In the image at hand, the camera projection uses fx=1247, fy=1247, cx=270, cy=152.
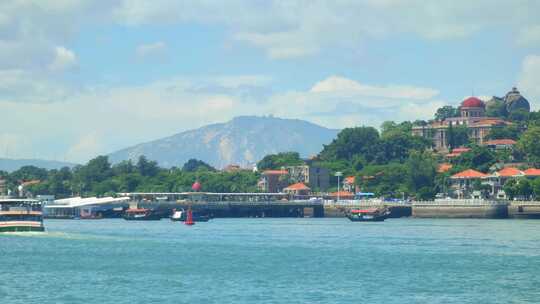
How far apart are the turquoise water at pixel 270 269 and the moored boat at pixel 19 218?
1156 mm

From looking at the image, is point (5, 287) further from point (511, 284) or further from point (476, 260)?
point (476, 260)

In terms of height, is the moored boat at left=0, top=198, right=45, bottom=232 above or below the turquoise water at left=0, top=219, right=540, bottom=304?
above

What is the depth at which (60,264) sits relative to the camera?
333 feet

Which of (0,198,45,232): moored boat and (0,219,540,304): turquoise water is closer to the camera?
(0,219,540,304): turquoise water

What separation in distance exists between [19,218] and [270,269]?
54391 mm

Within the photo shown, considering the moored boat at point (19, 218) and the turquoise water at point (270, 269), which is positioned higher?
the moored boat at point (19, 218)

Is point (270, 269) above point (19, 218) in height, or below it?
below

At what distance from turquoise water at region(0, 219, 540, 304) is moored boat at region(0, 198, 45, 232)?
1156 mm

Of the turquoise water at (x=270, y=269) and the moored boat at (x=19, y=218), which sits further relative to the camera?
the moored boat at (x=19, y=218)

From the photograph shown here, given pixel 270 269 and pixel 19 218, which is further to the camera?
pixel 19 218

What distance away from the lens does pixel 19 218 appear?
5655 inches

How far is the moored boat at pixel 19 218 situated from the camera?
142m

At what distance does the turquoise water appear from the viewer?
80000mm

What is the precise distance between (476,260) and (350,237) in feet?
136
